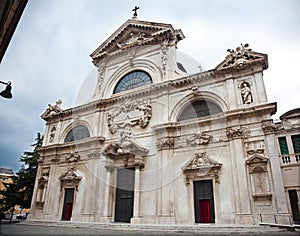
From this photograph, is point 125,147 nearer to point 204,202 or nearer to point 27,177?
point 204,202

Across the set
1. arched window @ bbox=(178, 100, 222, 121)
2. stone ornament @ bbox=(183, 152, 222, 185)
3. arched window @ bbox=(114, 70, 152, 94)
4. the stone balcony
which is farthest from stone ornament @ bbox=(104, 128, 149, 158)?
the stone balcony

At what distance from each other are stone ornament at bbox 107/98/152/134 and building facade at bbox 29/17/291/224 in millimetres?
75

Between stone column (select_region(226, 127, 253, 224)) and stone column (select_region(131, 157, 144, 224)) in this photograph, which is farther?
stone column (select_region(131, 157, 144, 224))

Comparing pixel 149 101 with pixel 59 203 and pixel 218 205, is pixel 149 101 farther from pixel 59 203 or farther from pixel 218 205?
pixel 59 203

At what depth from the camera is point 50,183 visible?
1823 centimetres

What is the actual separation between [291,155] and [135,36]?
1432 centimetres

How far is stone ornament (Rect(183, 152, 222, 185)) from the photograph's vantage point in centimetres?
1251

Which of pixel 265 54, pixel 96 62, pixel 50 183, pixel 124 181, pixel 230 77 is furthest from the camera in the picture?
pixel 96 62

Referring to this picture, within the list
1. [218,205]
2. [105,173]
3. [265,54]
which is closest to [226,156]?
[218,205]

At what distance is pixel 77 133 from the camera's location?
19.5 metres

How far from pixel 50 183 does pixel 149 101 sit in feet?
33.1

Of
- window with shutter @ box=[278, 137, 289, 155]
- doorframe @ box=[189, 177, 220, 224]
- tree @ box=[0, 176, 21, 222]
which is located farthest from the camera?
tree @ box=[0, 176, 21, 222]

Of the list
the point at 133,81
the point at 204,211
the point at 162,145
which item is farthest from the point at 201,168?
the point at 133,81

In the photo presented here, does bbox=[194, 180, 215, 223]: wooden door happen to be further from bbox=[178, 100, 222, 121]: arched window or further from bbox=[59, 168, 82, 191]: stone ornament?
bbox=[59, 168, 82, 191]: stone ornament
